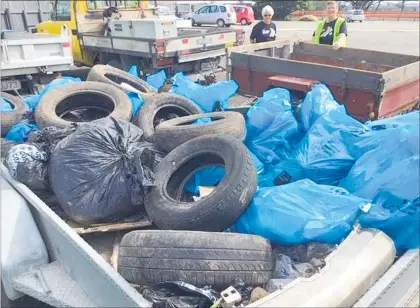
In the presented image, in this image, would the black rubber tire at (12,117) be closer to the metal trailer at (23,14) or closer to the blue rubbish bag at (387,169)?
the blue rubbish bag at (387,169)

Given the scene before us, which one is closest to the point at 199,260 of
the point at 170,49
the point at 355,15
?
the point at 170,49

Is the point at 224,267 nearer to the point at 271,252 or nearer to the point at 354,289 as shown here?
the point at 271,252

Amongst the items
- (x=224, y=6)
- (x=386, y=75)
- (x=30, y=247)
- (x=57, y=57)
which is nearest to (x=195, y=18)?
(x=224, y=6)

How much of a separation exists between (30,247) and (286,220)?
1636 millimetres

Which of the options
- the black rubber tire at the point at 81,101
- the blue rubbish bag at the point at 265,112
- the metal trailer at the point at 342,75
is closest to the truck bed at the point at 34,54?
the black rubber tire at the point at 81,101

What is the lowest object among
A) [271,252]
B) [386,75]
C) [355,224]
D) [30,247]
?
[30,247]

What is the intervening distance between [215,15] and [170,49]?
63.3ft

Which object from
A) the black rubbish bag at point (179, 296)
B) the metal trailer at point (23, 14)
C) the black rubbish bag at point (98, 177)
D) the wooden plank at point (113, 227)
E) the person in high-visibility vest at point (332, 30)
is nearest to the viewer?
the black rubbish bag at point (179, 296)

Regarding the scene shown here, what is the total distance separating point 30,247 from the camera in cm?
251

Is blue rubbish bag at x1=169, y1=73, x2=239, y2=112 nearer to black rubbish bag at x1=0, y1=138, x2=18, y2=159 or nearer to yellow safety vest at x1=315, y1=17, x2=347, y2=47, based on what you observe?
black rubbish bag at x1=0, y1=138, x2=18, y2=159

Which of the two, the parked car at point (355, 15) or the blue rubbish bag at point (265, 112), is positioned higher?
the blue rubbish bag at point (265, 112)

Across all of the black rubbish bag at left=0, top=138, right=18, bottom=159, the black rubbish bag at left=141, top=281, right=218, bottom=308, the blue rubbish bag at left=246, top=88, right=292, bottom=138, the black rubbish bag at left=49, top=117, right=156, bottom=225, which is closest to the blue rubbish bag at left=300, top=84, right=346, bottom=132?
the blue rubbish bag at left=246, top=88, right=292, bottom=138

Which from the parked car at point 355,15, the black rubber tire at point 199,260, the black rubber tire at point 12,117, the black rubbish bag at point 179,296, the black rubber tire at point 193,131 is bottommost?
the parked car at point 355,15

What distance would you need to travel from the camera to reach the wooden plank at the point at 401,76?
13.1ft
